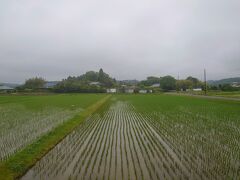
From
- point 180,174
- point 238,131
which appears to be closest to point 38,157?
point 180,174

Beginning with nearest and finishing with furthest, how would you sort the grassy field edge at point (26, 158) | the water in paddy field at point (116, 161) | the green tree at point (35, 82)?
the water in paddy field at point (116, 161) → the grassy field edge at point (26, 158) → the green tree at point (35, 82)

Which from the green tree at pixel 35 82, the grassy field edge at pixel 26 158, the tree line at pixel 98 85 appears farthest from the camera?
the green tree at pixel 35 82

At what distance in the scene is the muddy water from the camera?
6160 mm

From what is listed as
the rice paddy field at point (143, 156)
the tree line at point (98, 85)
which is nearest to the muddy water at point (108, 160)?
the rice paddy field at point (143, 156)

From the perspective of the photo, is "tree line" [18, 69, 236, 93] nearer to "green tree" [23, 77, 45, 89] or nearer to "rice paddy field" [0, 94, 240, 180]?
"green tree" [23, 77, 45, 89]

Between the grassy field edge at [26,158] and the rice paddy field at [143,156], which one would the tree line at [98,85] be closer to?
the rice paddy field at [143,156]

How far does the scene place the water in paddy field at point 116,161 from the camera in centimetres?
610

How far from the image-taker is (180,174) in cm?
607

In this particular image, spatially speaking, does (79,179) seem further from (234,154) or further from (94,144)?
(234,154)

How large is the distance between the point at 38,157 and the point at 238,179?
5604 millimetres

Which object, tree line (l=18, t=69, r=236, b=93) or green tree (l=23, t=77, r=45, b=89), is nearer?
tree line (l=18, t=69, r=236, b=93)

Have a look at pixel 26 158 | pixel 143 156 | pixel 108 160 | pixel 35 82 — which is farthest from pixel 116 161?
pixel 35 82

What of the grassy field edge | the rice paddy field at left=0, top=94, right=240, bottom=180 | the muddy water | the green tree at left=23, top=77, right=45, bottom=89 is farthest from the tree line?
the grassy field edge

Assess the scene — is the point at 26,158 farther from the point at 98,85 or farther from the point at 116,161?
the point at 98,85
